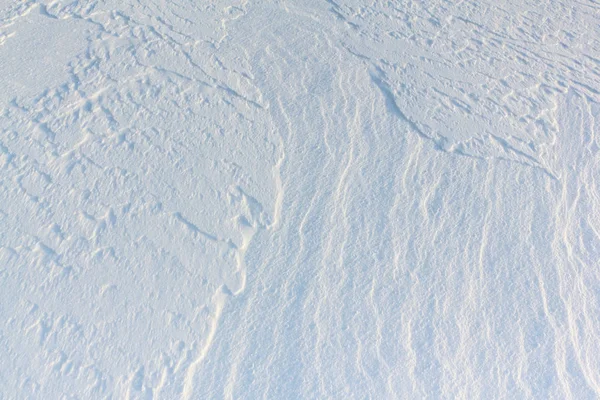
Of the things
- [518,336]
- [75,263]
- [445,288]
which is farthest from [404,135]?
[75,263]

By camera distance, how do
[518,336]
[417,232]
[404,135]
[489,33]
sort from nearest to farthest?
[518,336]
[417,232]
[404,135]
[489,33]

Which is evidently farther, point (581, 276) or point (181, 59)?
point (181, 59)

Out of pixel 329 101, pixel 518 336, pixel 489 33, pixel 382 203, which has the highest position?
pixel 489 33

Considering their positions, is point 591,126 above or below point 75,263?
above

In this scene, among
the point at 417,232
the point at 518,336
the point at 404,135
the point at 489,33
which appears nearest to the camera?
the point at 518,336

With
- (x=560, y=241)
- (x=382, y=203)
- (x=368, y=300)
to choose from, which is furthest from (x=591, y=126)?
(x=368, y=300)

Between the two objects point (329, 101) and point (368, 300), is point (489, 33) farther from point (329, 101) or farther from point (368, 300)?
point (368, 300)
